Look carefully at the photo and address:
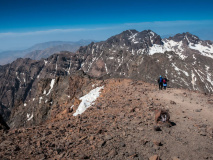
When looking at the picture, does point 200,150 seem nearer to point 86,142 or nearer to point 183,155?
point 183,155

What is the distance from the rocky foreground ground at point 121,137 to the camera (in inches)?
380

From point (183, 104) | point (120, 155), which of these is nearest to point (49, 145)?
point (120, 155)

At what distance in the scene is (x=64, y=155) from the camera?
9422 millimetres

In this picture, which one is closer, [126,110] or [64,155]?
[64,155]

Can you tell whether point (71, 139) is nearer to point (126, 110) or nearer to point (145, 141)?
point (145, 141)

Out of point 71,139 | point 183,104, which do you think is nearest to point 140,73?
point 183,104

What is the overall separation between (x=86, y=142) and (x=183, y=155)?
617 cm

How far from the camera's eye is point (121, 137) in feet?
37.7

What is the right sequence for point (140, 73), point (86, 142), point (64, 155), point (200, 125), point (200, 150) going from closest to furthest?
point (64, 155)
point (200, 150)
point (86, 142)
point (200, 125)
point (140, 73)

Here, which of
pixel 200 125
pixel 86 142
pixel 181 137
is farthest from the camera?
pixel 200 125

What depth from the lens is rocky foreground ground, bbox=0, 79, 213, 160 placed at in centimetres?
965

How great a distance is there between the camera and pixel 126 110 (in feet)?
54.1

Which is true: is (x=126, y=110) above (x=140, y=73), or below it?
above

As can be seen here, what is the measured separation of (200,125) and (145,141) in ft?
19.9
